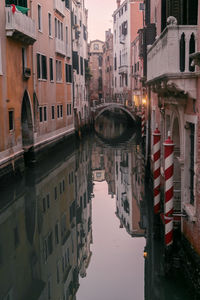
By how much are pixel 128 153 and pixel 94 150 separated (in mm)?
2212

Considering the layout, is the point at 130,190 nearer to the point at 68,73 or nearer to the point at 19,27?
the point at 19,27

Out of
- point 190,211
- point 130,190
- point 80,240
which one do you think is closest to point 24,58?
point 130,190

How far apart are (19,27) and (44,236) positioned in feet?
Result: 26.1

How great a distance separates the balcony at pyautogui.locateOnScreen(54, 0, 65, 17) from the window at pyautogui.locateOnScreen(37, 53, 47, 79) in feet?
12.5

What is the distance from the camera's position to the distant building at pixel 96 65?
64.6 metres

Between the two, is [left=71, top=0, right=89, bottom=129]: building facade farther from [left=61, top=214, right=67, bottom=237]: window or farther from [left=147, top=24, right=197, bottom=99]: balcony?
[left=147, top=24, right=197, bottom=99]: balcony

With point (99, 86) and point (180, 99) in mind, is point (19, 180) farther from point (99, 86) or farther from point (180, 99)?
point (99, 86)

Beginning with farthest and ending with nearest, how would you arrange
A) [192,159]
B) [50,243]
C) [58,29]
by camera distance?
[58,29]
[50,243]
[192,159]

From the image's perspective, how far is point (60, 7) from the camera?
875 inches

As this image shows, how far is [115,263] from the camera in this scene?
7277mm

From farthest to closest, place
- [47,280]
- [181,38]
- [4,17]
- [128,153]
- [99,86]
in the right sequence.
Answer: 1. [99,86]
2. [128,153]
3. [4,17]
4. [47,280]
5. [181,38]

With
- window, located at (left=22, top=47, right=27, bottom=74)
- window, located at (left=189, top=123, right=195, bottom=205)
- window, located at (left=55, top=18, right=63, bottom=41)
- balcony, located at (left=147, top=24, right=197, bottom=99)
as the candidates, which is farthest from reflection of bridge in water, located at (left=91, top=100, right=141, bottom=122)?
balcony, located at (left=147, top=24, right=197, bottom=99)

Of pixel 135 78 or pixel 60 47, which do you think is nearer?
pixel 60 47

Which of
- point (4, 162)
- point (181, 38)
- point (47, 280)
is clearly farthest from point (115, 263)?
point (4, 162)
